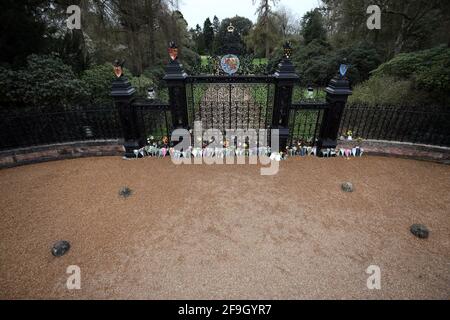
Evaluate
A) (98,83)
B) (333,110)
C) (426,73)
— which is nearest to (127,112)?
(98,83)

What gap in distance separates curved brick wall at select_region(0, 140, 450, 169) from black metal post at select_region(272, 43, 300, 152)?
1967 mm

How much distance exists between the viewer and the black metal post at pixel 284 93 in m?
6.41

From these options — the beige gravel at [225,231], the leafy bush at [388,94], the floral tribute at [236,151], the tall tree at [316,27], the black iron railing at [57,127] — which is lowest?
the beige gravel at [225,231]

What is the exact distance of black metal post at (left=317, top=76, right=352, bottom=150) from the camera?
6625 millimetres

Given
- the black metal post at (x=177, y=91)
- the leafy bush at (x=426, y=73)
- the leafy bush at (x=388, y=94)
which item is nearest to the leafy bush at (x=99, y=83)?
the black metal post at (x=177, y=91)

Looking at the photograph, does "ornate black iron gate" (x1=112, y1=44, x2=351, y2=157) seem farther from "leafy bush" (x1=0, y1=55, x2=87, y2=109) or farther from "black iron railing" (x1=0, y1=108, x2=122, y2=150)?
"leafy bush" (x1=0, y1=55, x2=87, y2=109)

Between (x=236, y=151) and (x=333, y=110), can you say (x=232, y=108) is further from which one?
(x=333, y=110)

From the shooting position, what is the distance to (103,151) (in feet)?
24.9

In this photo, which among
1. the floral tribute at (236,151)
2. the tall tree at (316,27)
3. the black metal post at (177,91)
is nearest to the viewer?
the black metal post at (177,91)

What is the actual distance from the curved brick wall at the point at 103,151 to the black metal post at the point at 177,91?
2078mm

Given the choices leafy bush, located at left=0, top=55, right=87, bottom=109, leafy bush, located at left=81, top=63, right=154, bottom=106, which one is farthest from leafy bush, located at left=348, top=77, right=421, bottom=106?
leafy bush, located at left=0, top=55, right=87, bottom=109

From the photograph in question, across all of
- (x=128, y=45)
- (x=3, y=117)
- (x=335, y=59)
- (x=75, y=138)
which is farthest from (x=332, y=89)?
(x=128, y=45)

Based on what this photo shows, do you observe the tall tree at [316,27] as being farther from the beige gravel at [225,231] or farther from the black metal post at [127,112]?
the black metal post at [127,112]

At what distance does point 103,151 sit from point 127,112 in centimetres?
162
